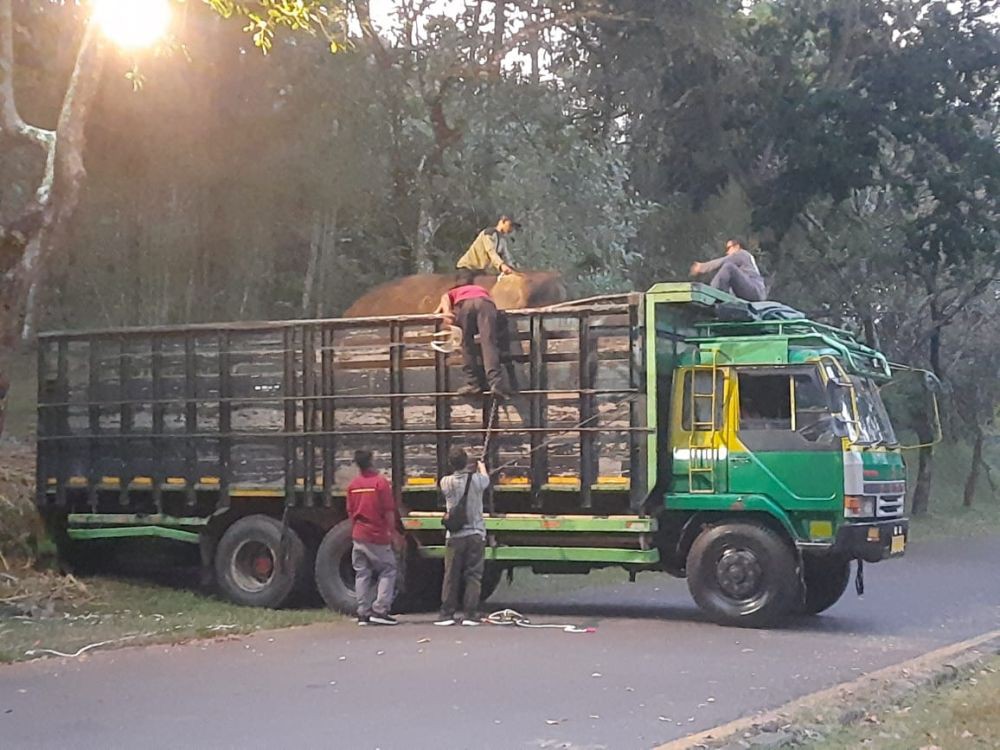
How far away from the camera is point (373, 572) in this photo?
45.1ft

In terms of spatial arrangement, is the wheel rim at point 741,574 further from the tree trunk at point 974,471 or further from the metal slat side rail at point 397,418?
the tree trunk at point 974,471

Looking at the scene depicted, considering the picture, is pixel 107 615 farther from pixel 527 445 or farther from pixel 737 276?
pixel 737 276

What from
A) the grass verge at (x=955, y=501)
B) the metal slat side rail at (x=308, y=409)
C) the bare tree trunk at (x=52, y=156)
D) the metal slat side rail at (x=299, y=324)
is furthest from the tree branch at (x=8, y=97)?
the grass verge at (x=955, y=501)

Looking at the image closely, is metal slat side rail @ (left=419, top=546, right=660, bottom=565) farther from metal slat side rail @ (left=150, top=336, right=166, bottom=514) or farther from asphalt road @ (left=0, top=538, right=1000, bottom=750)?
metal slat side rail @ (left=150, top=336, right=166, bottom=514)

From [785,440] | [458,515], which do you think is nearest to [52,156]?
[458,515]

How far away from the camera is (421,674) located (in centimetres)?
1055

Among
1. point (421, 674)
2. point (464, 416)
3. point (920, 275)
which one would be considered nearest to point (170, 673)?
point (421, 674)

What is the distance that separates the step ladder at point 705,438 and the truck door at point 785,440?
0.60 feet

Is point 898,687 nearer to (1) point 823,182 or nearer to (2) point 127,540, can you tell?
(2) point 127,540

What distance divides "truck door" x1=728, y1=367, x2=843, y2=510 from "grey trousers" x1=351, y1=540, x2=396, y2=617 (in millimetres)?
3254

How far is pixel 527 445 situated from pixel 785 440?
2396 millimetres

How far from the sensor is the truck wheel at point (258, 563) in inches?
584

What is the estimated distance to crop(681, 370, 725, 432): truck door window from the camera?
13625 mm

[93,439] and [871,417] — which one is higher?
[871,417]
